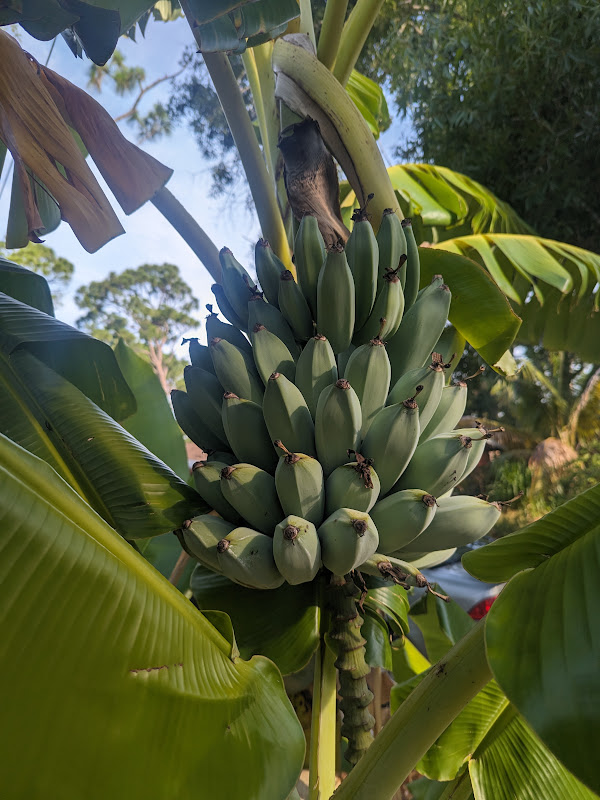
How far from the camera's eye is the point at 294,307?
2.67 ft

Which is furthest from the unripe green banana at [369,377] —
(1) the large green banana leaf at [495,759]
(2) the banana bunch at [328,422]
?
(1) the large green banana leaf at [495,759]

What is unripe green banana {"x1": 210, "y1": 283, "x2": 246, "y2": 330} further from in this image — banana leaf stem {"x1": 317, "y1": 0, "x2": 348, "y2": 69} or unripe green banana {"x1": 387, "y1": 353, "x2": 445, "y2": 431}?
banana leaf stem {"x1": 317, "y1": 0, "x2": 348, "y2": 69}

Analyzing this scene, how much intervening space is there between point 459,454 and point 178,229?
0.84m

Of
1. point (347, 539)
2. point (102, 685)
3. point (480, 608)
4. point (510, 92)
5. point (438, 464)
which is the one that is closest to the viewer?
point (102, 685)

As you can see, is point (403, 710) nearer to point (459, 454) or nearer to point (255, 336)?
point (459, 454)

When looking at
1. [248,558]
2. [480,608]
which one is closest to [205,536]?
[248,558]

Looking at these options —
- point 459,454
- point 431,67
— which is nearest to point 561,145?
point 431,67

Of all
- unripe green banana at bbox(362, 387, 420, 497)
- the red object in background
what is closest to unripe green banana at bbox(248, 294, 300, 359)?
unripe green banana at bbox(362, 387, 420, 497)

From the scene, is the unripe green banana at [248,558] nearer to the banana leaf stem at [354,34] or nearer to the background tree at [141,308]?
the banana leaf stem at [354,34]

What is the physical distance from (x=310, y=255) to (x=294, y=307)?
92 mm

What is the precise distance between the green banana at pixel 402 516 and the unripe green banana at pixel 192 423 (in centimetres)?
29

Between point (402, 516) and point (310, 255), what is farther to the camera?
point (310, 255)

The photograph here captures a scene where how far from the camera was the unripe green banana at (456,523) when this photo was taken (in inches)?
28.4

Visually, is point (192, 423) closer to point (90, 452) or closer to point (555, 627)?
point (90, 452)
